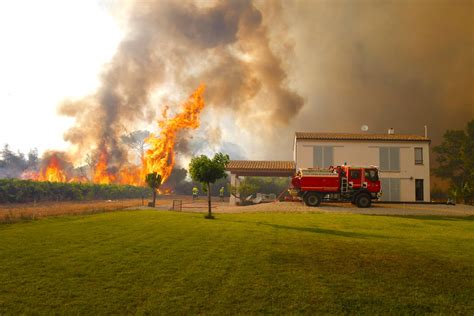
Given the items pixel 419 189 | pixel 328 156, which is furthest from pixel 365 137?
pixel 419 189

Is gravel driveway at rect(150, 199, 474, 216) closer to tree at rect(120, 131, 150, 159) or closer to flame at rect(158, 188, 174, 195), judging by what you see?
flame at rect(158, 188, 174, 195)

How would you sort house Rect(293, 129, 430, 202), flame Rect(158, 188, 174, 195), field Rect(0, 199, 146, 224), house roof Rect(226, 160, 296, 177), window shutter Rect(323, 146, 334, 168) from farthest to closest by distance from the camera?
flame Rect(158, 188, 174, 195)
house roof Rect(226, 160, 296, 177)
window shutter Rect(323, 146, 334, 168)
house Rect(293, 129, 430, 202)
field Rect(0, 199, 146, 224)

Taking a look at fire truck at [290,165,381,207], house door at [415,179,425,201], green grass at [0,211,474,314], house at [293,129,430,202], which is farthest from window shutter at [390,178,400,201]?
green grass at [0,211,474,314]

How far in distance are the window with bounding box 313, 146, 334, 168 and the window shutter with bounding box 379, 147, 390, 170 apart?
4.83m

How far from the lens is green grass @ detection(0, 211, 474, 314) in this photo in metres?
5.20

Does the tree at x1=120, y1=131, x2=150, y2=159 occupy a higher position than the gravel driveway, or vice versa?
the tree at x1=120, y1=131, x2=150, y2=159

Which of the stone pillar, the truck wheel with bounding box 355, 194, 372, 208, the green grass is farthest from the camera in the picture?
the stone pillar

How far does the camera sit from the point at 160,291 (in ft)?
18.5

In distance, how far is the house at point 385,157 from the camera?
30.9 m

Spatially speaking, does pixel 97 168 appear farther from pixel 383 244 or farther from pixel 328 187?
pixel 383 244

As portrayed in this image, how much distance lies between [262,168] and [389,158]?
1280 centimetres

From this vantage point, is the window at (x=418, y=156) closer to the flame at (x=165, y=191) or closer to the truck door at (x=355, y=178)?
the truck door at (x=355, y=178)

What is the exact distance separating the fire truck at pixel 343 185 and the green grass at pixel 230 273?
13587 mm

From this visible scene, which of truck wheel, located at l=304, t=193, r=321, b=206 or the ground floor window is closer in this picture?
truck wheel, located at l=304, t=193, r=321, b=206
